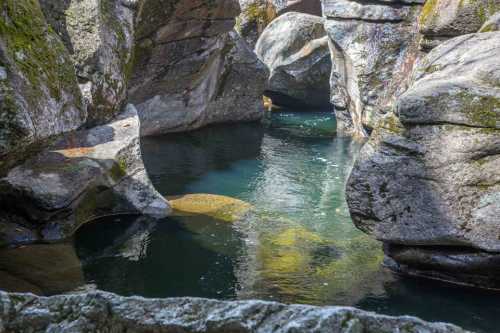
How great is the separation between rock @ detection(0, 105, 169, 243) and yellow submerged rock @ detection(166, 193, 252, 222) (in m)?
0.49

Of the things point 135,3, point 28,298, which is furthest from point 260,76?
point 28,298

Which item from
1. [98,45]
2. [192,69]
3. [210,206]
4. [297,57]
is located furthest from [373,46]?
[98,45]

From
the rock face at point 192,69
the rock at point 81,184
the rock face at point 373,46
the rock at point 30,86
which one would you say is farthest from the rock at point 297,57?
the rock at point 30,86

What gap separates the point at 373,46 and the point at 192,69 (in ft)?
18.4

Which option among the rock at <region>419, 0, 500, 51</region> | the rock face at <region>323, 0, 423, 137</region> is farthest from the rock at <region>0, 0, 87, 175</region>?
the rock face at <region>323, 0, 423, 137</region>

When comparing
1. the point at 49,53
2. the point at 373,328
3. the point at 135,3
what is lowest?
the point at 373,328

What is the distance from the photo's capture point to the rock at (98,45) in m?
11.2

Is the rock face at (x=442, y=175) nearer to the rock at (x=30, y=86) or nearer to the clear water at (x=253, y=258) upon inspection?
the clear water at (x=253, y=258)

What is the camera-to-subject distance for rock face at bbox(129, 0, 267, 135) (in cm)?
1688

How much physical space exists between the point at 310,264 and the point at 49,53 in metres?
4.84

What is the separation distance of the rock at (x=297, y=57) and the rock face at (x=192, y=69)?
9.02 ft

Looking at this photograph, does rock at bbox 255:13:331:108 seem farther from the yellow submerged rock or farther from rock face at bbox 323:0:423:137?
the yellow submerged rock

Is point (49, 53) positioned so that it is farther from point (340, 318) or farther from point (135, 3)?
point (135, 3)

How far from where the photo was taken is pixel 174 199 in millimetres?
13016
